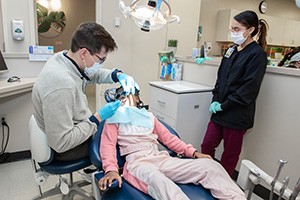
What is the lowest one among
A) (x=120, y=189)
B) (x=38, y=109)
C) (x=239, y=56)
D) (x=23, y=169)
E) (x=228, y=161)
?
(x=23, y=169)

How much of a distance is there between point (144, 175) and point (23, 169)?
1.54 meters

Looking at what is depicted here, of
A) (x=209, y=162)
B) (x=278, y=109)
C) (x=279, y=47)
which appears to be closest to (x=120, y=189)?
(x=209, y=162)

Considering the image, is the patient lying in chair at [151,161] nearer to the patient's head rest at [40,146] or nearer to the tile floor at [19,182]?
the patient's head rest at [40,146]

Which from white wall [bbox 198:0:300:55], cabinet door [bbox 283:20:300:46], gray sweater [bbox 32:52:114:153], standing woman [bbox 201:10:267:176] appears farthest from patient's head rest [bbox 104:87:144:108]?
cabinet door [bbox 283:20:300:46]

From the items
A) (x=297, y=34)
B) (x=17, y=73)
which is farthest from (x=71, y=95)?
(x=297, y=34)

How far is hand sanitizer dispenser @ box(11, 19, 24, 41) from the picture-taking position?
2.47 m

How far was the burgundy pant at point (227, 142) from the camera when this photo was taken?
1745 millimetres

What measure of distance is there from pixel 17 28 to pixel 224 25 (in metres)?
3.95

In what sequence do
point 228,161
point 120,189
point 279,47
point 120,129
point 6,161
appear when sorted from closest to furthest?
point 120,189 → point 120,129 → point 228,161 → point 6,161 → point 279,47

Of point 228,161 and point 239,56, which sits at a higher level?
point 239,56

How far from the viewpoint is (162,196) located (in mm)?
998

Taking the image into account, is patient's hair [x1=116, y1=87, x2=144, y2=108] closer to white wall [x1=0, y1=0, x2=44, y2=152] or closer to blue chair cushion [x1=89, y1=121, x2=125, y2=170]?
blue chair cushion [x1=89, y1=121, x2=125, y2=170]

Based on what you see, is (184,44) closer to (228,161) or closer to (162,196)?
(228,161)

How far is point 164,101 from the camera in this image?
206cm
